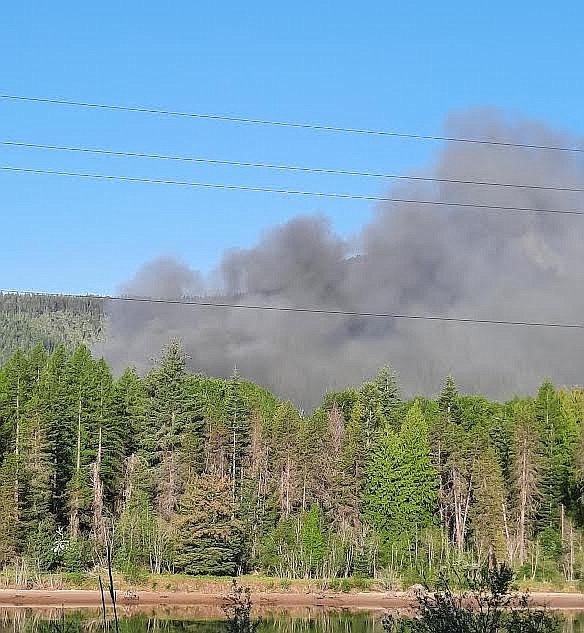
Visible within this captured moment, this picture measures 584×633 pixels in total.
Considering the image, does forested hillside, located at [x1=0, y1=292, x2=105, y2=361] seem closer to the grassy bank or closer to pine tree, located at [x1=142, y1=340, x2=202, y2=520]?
pine tree, located at [x1=142, y1=340, x2=202, y2=520]

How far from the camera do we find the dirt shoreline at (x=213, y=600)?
2245 inches

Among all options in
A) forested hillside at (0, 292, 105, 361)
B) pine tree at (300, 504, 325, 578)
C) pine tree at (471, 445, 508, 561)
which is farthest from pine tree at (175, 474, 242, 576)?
forested hillside at (0, 292, 105, 361)

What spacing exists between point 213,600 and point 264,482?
74.1 feet

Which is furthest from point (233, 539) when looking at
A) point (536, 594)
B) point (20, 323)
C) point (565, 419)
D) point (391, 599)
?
point (20, 323)

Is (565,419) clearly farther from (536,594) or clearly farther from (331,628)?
(331,628)

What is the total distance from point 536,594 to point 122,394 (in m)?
37.0

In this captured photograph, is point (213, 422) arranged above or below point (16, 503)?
above

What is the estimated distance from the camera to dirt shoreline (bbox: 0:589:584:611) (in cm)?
5703

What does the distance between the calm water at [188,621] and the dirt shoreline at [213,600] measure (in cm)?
260

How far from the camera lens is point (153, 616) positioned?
174ft

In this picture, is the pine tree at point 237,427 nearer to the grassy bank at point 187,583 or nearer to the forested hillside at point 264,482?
the forested hillside at point 264,482

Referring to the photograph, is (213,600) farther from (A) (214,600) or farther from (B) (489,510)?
(B) (489,510)

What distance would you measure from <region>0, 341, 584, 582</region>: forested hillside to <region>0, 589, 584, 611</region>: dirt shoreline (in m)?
2.80

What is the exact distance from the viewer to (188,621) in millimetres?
51031
